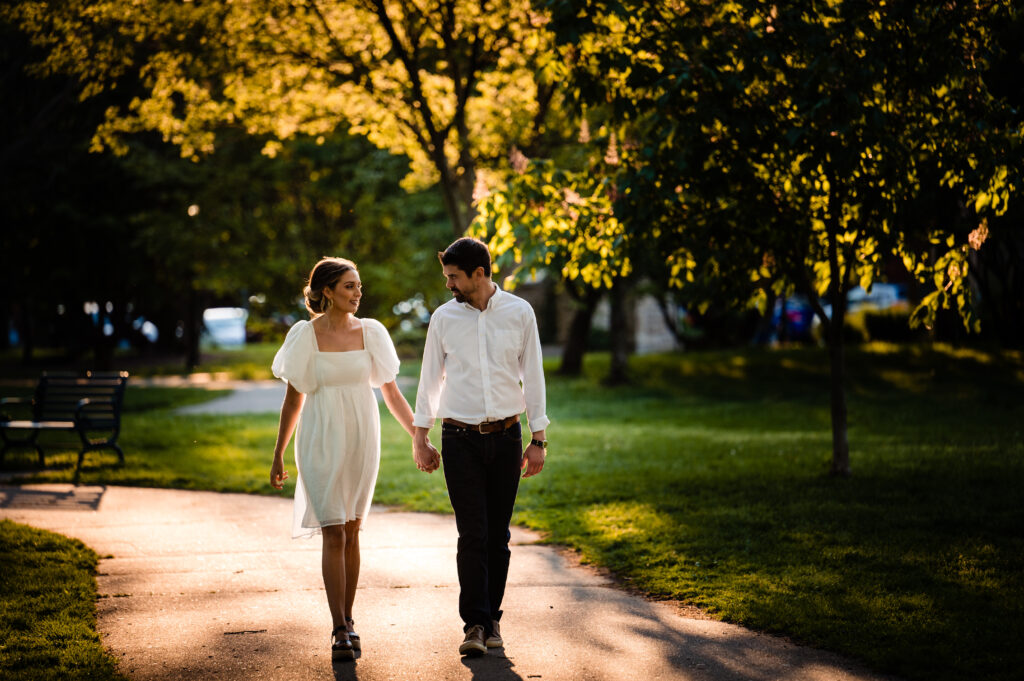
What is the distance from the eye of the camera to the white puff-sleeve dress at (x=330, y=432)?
5.25 m

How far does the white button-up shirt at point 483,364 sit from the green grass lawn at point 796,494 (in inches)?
75.7

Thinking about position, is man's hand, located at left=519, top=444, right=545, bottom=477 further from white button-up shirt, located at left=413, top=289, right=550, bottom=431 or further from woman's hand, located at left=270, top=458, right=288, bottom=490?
woman's hand, located at left=270, top=458, right=288, bottom=490

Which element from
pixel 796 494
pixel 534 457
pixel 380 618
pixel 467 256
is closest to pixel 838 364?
pixel 796 494

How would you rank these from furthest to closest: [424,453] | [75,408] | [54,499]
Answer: [75,408] < [54,499] < [424,453]

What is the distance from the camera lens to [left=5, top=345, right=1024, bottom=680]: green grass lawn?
19.0 ft

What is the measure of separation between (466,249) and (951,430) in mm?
10478

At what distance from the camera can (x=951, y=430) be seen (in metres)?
13.6

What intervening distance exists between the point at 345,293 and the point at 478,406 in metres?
0.94

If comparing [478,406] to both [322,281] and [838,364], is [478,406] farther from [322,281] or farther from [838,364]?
[838,364]

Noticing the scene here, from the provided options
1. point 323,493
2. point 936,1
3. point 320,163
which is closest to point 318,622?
point 323,493

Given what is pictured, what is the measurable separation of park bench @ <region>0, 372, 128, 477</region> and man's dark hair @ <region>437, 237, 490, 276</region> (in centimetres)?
758

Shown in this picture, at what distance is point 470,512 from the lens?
5.14 m

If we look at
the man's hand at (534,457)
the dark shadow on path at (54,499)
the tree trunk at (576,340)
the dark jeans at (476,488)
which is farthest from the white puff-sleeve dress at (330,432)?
the tree trunk at (576,340)

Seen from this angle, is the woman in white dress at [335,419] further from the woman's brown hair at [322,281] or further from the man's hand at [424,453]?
the man's hand at [424,453]
